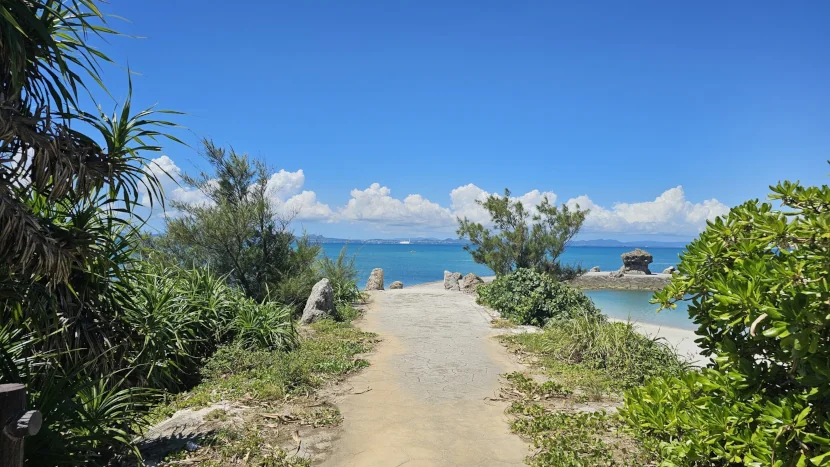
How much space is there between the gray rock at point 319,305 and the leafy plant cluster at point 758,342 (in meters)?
9.63

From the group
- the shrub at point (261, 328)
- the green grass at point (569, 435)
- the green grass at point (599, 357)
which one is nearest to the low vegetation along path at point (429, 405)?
the green grass at point (569, 435)

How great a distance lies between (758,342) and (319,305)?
10.6 m

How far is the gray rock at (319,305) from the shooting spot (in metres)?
12.1

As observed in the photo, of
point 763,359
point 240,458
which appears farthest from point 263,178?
point 763,359

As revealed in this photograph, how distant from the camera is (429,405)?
20.1 ft

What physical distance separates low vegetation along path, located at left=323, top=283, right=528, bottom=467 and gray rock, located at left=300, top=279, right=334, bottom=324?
4.68 ft

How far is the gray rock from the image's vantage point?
12148mm

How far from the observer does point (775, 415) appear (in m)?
2.39

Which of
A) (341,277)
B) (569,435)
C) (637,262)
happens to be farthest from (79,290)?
(637,262)

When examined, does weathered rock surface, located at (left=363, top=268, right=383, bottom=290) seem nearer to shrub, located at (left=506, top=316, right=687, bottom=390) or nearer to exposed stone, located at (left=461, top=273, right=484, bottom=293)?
exposed stone, located at (left=461, top=273, right=484, bottom=293)

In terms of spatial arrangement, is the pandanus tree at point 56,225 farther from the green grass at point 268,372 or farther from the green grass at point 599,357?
the green grass at point 599,357

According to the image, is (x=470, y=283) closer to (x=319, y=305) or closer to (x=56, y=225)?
(x=319, y=305)

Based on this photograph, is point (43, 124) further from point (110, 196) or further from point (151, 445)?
point (151, 445)

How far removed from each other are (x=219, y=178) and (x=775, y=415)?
13810 millimetres
